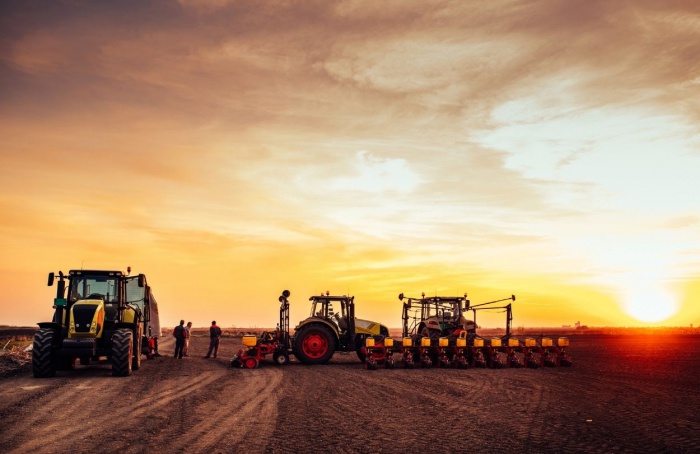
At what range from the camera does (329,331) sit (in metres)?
25.0

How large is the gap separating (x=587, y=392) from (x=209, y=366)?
13569 millimetres

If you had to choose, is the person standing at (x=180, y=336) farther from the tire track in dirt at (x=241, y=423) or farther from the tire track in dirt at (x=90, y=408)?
the tire track in dirt at (x=241, y=423)

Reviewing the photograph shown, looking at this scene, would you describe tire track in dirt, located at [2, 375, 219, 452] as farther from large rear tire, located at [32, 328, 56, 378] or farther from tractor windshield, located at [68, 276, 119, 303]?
tractor windshield, located at [68, 276, 119, 303]

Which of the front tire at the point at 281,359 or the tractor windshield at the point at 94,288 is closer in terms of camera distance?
the tractor windshield at the point at 94,288

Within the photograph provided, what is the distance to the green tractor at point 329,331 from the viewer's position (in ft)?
81.1

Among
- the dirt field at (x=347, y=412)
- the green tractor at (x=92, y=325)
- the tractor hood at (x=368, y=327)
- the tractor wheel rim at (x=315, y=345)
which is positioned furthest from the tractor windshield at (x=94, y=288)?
the tractor hood at (x=368, y=327)

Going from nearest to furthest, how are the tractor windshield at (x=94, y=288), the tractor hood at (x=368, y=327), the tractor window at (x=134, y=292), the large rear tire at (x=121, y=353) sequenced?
the large rear tire at (x=121, y=353)
the tractor windshield at (x=94, y=288)
the tractor window at (x=134, y=292)
the tractor hood at (x=368, y=327)

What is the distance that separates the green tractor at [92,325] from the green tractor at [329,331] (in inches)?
234

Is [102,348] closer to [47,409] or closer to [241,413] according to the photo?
[47,409]

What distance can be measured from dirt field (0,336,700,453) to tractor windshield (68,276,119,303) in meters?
2.49

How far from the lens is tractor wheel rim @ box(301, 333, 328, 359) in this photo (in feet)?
81.3

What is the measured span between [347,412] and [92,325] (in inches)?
405

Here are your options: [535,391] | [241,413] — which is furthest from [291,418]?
[535,391]

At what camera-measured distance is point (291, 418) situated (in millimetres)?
12430
